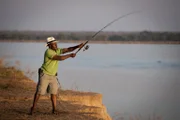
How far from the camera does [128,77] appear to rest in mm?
19969

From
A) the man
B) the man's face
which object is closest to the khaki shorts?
the man

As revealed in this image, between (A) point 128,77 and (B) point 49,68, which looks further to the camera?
(A) point 128,77

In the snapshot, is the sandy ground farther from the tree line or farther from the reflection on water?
the tree line

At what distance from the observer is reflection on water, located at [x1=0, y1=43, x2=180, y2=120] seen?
49.4ft

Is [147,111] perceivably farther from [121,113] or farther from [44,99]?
[44,99]

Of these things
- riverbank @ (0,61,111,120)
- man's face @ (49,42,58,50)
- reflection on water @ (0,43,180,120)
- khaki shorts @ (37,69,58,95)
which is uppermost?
man's face @ (49,42,58,50)

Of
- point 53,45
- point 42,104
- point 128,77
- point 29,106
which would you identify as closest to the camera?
point 53,45

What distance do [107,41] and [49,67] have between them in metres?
25.3

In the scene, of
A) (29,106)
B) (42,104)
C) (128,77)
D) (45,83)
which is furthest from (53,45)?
(128,77)

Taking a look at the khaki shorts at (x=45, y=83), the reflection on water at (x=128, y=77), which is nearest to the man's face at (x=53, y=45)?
the khaki shorts at (x=45, y=83)

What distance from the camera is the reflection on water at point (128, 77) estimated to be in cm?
1505

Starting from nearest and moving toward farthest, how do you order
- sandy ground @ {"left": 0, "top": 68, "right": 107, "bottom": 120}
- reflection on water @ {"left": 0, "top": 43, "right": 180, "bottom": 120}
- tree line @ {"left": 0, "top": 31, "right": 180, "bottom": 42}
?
sandy ground @ {"left": 0, "top": 68, "right": 107, "bottom": 120}
reflection on water @ {"left": 0, "top": 43, "right": 180, "bottom": 120}
tree line @ {"left": 0, "top": 31, "right": 180, "bottom": 42}

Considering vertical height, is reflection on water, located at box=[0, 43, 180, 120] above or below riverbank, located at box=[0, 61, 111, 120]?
below

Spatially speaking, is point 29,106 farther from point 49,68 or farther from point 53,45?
point 53,45
